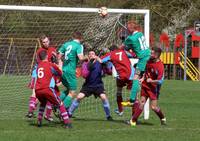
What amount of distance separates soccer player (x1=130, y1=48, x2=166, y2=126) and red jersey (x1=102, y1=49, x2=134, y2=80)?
1.12m

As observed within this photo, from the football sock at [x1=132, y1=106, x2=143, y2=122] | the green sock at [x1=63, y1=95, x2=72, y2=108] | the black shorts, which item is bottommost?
the football sock at [x1=132, y1=106, x2=143, y2=122]

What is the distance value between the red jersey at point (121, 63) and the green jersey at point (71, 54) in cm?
77

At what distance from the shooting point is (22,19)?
678 inches

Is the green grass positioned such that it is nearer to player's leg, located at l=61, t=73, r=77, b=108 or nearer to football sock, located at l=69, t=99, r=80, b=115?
football sock, located at l=69, t=99, r=80, b=115

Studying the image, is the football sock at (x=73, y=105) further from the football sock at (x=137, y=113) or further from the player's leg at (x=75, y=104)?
the football sock at (x=137, y=113)

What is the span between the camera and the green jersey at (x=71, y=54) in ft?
44.2

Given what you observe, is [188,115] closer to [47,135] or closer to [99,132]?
[99,132]

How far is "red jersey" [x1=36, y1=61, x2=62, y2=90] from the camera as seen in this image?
11.8 meters

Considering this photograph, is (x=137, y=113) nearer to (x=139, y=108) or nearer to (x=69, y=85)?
(x=139, y=108)

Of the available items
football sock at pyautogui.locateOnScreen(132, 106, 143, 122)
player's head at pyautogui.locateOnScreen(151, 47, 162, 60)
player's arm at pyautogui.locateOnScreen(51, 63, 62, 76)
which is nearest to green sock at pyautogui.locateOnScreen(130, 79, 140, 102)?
football sock at pyautogui.locateOnScreen(132, 106, 143, 122)

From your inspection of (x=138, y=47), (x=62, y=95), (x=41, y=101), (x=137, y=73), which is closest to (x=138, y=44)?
(x=138, y=47)

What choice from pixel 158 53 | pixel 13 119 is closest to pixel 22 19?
pixel 13 119

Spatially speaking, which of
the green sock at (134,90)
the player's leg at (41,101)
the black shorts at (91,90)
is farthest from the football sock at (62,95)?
the player's leg at (41,101)

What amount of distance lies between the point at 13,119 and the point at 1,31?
723 cm
